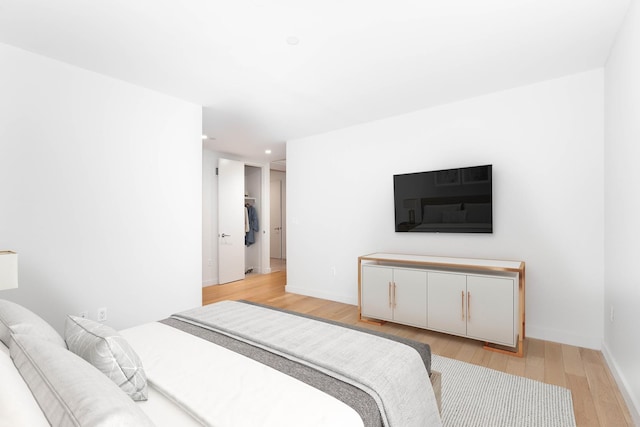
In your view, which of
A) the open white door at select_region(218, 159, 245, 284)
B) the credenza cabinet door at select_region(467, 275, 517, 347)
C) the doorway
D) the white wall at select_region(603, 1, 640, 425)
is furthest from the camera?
the doorway

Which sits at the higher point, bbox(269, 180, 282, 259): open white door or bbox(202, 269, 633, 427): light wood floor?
bbox(269, 180, 282, 259): open white door

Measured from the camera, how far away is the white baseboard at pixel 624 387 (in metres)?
1.79

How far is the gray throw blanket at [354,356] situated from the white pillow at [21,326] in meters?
0.75

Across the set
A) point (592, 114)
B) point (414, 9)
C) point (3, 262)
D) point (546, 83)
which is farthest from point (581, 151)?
point (3, 262)

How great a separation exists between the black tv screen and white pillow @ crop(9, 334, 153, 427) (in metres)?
3.25

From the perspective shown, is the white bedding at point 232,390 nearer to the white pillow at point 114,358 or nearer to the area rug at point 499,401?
the white pillow at point 114,358

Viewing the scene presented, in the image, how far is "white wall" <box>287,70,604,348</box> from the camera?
2.77m

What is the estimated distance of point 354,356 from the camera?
1450 mm

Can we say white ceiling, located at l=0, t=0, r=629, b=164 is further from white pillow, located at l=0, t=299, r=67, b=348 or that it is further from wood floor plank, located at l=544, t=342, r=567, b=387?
wood floor plank, located at l=544, t=342, r=567, b=387

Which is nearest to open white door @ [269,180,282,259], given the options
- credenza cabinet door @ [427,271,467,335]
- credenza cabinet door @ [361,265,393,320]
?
credenza cabinet door @ [361,265,393,320]

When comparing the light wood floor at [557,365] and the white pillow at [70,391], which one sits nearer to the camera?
the white pillow at [70,391]

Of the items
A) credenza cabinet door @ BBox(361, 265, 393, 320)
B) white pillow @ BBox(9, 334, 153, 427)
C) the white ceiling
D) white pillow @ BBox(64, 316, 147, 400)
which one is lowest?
credenza cabinet door @ BBox(361, 265, 393, 320)

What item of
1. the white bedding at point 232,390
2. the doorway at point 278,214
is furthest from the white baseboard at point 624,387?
the doorway at point 278,214

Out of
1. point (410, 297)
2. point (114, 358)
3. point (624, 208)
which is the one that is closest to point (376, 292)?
point (410, 297)
